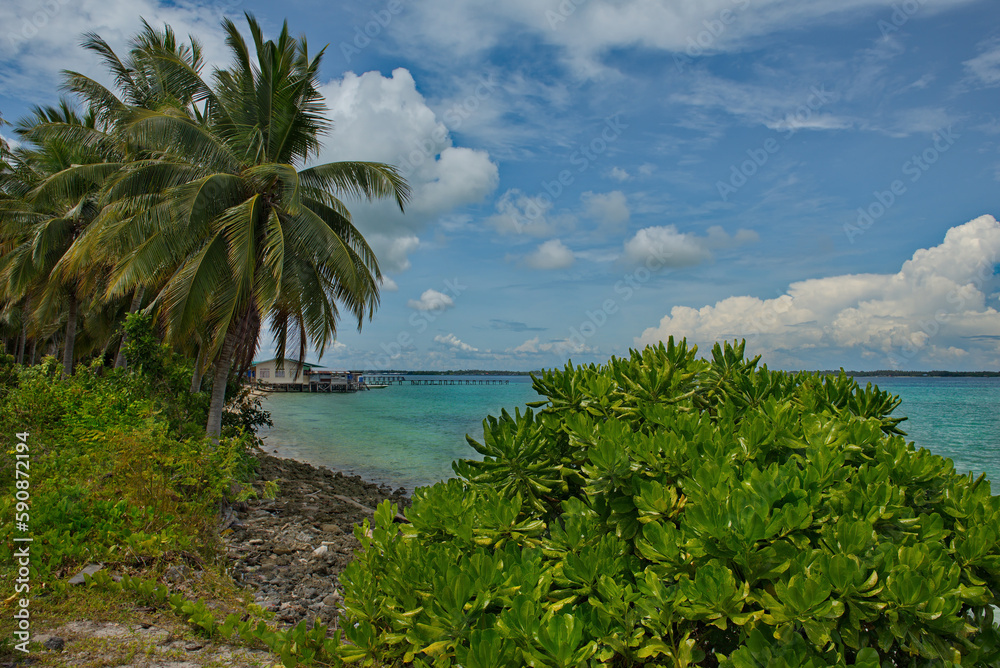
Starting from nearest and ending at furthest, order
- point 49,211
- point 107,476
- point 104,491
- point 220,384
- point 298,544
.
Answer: point 104,491 < point 107,476 < point 298,544 < point 220,384 < point 49,211

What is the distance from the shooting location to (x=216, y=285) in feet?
32.0

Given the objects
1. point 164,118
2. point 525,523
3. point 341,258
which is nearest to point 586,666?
point 525,523

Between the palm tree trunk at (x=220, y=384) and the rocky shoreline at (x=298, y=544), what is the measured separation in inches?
68.6

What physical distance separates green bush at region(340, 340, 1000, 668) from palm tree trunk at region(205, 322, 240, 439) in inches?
352

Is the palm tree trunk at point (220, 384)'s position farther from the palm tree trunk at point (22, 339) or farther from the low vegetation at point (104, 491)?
the palm tree trunk at point (22, 339)

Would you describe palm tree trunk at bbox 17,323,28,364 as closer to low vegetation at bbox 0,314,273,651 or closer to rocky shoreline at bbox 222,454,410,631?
rocky shoreline at bbox 222,454,410,631

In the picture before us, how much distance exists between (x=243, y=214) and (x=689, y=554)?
9815mm

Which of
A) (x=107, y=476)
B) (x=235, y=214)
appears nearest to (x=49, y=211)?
(x=235, y=214)

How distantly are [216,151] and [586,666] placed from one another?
11.6 meters

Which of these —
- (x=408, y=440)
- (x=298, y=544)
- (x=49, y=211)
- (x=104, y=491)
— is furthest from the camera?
(x=408, y=440)

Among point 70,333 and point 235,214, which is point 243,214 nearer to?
point 235,214

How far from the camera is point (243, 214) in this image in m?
9.46

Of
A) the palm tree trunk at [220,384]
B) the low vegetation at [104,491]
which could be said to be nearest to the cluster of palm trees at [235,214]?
the palm tree trunk at [220,384]

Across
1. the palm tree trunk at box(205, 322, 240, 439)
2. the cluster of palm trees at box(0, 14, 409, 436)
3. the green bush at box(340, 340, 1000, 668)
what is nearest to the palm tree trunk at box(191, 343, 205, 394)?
the cluster of palm trees at box(0, 14, 409, 436)
